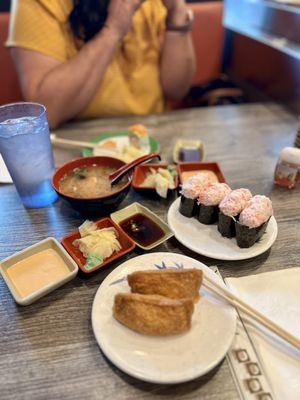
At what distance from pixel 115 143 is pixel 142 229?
24.0 inches

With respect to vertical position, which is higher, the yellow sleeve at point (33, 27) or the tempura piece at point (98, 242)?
the yellow sleeve at point (33, 27)

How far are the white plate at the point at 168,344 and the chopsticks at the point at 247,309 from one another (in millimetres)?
17

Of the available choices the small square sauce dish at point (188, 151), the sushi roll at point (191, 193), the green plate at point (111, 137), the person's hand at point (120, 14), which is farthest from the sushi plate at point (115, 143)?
the person's hand at point (120, 14)

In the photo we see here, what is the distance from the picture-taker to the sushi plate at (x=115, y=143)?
1.42m

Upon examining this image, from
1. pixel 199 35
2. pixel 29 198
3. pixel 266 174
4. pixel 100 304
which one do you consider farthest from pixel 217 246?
pixel 199 35

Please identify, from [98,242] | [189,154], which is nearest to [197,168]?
[189,154]

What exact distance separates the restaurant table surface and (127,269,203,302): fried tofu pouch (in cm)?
15

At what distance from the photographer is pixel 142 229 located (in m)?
1.02

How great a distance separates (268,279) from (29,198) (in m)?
0.82

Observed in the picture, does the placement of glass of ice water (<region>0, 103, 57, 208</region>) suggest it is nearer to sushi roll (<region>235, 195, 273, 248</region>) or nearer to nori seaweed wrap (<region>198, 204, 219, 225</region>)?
nori seaweed wrap (<region>198, 204, 219, 225</region>)

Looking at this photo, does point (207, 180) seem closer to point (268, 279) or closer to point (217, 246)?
point (217, 246)

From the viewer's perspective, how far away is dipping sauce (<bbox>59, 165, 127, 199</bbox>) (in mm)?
1099

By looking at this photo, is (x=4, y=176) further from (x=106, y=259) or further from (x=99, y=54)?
(x=99, y=54)

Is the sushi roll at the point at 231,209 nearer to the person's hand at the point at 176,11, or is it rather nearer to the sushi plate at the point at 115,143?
the sushi plate at the point at 115,143
